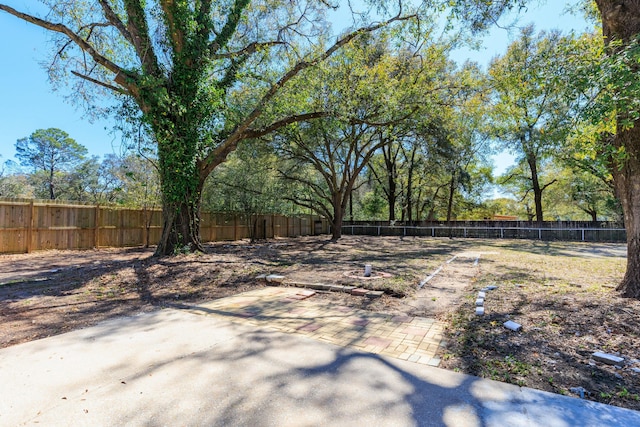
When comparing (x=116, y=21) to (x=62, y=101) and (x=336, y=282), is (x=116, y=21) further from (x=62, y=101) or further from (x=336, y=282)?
(x=336, y=282)

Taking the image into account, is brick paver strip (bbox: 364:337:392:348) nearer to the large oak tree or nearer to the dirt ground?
the dirt ground

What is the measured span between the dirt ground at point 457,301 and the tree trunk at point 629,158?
0.42 m

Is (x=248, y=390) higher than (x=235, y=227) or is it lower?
lower

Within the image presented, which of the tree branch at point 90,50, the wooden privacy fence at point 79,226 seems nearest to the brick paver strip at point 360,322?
the tree branch at point 90,50

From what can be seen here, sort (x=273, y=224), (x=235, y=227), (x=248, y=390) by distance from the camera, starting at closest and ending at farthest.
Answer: (x=248, y=390) → (x=235, y=227) → (x=273, y=224)

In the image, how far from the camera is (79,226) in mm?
11148

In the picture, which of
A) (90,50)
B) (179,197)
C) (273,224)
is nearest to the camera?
(90,50)

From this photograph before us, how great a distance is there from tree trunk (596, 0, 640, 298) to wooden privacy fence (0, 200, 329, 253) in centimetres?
1395

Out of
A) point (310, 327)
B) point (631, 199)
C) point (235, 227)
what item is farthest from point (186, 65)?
point (235, 227)

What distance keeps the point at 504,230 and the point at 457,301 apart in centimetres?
Result: 1681

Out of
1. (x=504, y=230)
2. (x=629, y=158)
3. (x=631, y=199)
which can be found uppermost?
(x=629, y=158)

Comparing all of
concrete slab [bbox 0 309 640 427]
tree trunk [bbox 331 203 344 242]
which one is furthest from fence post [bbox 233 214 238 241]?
concrete slab [bbox 0 309 640 427]

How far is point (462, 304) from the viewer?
4637 mm

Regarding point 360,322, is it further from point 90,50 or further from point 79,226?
point 79,226
